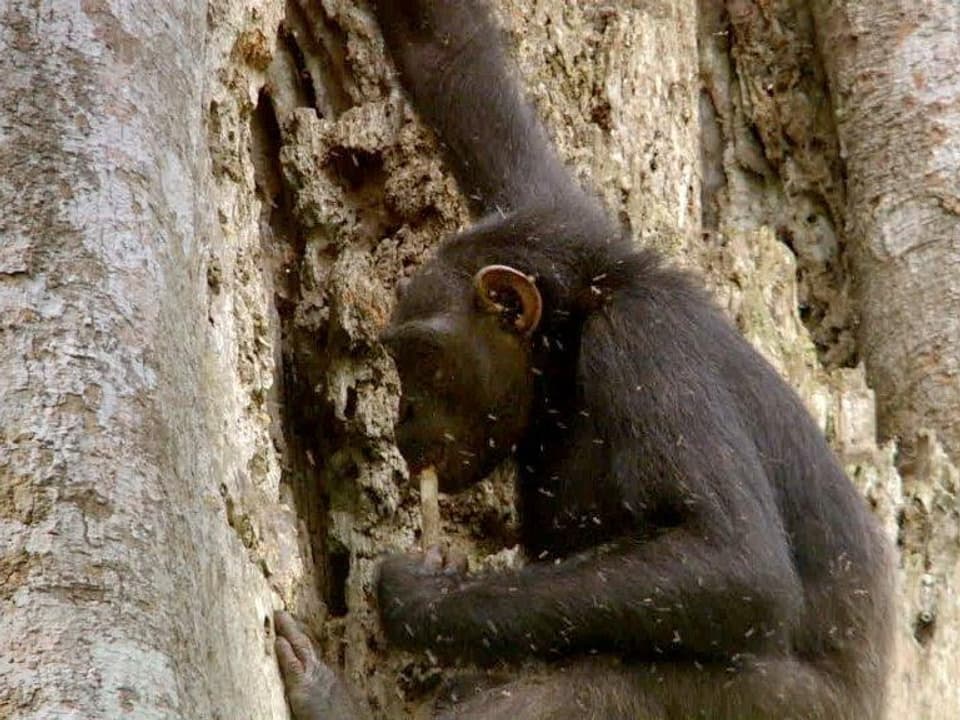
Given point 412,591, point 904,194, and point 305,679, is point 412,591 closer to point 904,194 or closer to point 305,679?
point 305,679

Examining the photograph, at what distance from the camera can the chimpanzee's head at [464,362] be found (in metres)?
6.13

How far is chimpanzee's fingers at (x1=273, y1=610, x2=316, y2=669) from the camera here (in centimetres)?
538

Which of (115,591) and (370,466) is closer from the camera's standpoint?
(115,591)

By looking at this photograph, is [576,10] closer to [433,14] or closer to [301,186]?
[433,14]

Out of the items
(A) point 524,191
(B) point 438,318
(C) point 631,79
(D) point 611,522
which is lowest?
(D) point 611,522

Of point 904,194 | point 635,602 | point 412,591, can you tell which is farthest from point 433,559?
point 904,194

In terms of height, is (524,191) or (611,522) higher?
(524,191)

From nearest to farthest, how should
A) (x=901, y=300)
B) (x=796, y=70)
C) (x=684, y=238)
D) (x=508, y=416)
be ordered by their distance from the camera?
(x=508, y=416), (x=684, y=238), (x=901, y=300), (x=796, y=70)

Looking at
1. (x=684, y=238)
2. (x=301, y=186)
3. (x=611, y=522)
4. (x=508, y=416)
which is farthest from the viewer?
(x=684, y=238)

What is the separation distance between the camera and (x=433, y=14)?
7070mm

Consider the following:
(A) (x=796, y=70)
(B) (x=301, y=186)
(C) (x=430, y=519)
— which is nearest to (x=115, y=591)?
(C) (x=430, y=519)

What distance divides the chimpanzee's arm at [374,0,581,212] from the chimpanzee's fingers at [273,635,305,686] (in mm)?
2203

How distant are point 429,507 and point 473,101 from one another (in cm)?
183

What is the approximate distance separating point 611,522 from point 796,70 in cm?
398
